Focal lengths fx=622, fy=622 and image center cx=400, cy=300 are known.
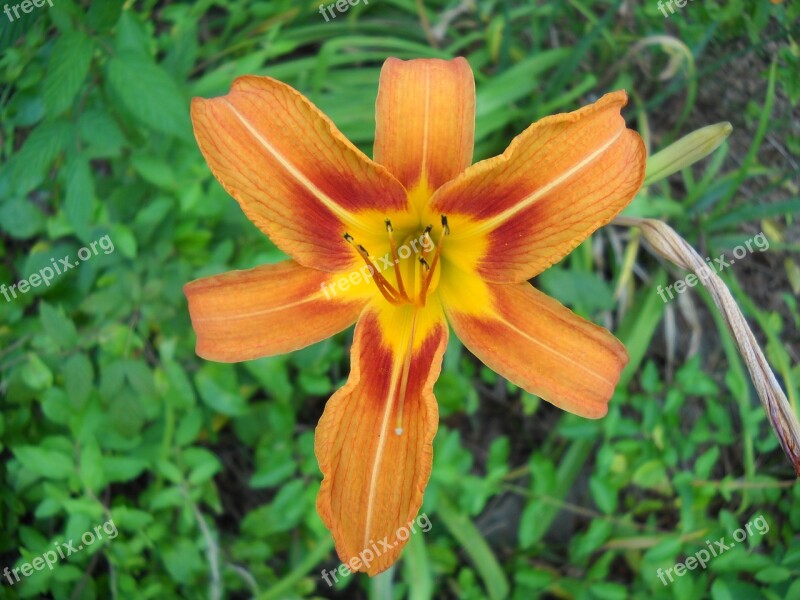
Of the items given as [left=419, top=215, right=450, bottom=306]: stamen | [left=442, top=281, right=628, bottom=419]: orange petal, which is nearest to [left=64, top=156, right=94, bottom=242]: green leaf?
[left=419, top=215, right=450, bottom=306]: stamen

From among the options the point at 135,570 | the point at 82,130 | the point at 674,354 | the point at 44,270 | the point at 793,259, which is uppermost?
the point at 82,130

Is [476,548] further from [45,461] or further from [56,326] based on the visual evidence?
[56,326]

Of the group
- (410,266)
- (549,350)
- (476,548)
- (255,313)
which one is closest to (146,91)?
(255,313)

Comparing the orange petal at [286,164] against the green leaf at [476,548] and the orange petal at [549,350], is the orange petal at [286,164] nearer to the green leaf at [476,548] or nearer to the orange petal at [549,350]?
the orange petal at [549,350]

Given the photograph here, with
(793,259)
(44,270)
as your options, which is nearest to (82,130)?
(44,270)

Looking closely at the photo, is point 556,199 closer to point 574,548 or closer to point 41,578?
point 574,548

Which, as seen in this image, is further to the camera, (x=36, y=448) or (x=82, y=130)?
(x=36, y=448)

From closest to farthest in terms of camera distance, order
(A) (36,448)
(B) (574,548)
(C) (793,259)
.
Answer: (A) (36,448)
(B) (574,548)
(C) (793,259)
